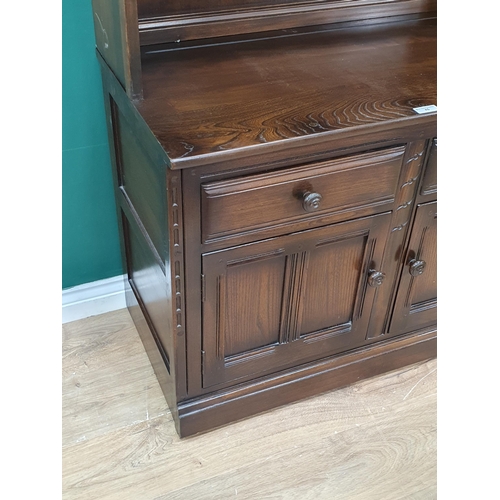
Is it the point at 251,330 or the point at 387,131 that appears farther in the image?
the point at 251,330

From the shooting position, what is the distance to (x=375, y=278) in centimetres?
124

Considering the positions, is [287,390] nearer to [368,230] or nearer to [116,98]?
[368,230]

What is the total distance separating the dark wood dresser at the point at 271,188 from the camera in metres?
0.97

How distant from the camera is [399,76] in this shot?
1.13 m

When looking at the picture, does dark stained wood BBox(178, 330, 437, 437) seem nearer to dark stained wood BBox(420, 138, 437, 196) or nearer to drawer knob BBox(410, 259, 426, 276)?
drawer knob BBox(410, 259, 426, 276)

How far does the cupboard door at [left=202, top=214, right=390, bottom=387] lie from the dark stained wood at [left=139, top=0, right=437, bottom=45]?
19.4 inches

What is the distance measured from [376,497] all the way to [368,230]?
1.90ft

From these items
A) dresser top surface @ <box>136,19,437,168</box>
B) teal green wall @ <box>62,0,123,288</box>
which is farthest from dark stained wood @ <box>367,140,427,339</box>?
teal green wall @ <box>62,0,123,288</box>

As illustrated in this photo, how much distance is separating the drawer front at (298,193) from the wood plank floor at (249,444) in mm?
555

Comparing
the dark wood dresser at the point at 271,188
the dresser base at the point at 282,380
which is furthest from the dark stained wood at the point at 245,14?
the dresser base at the point at 282,380

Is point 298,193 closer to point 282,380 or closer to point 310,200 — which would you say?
point 310,200

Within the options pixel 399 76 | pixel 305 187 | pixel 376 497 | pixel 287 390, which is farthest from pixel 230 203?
pixel 376 497

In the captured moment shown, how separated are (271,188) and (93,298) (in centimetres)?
79

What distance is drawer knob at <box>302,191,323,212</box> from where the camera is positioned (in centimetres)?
102
